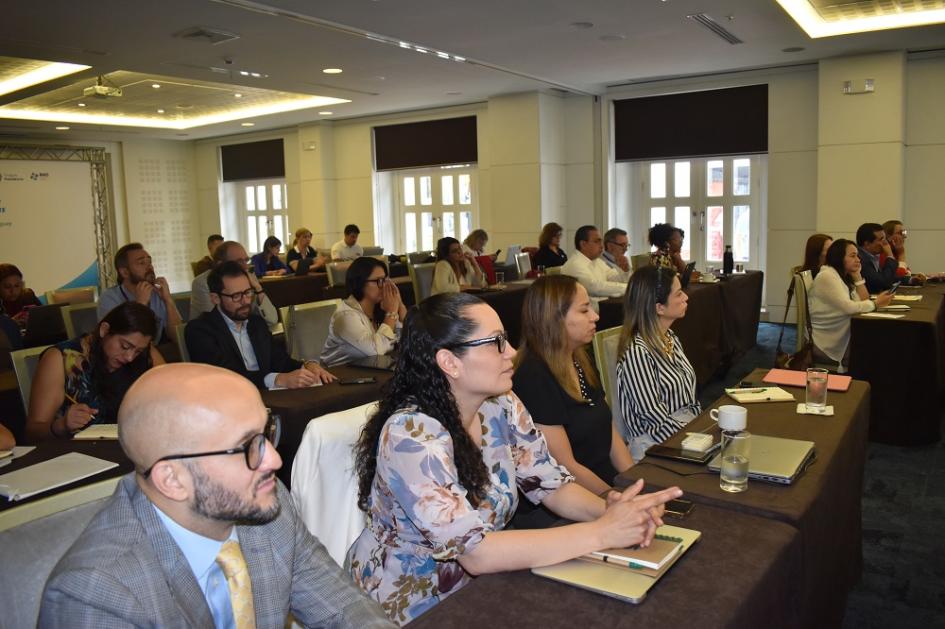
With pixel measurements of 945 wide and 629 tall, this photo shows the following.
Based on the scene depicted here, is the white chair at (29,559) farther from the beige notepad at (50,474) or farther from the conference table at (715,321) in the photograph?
the conference table at (715,321)

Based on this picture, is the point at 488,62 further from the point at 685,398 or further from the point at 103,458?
the point at 103,458

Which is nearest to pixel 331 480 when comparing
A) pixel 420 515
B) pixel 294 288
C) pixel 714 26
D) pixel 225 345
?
pixel 420 515

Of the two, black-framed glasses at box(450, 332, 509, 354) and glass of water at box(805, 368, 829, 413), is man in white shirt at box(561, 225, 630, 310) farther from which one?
black-framed glasses at box(450, 332, 509, 354)

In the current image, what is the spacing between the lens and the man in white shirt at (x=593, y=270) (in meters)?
6.74

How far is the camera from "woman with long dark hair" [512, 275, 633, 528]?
247cm

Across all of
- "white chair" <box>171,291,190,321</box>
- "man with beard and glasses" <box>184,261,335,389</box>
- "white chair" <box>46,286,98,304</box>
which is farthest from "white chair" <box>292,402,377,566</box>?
"white chair" <box>46,286,98,304</box>

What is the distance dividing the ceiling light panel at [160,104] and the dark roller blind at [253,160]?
4.29 ft

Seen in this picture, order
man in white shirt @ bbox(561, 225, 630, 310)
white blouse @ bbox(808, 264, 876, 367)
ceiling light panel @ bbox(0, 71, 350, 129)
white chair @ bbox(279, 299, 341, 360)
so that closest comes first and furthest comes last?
1. white chair @ bbox(279, 299, 341, 360)
2. white blouse @ bbox(808, 264, 876, 367)
3. man in white shirt @ bbox(561, 225, 630, 310)
4. ceiling light panel @ bbox(0, 71, 350, 129)

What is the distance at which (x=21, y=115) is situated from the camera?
36.6ft

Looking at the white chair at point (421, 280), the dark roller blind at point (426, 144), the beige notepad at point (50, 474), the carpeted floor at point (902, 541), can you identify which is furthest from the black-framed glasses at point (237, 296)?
the dark roller blind at point (426, 144)

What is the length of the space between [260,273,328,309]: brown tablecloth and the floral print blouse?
23.6 feet

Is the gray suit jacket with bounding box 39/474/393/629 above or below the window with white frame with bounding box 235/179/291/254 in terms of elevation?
below

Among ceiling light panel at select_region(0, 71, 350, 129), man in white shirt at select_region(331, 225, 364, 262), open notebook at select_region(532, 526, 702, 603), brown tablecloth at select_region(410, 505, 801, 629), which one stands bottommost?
brown tablecloth at select_region(410, 505, 801, 629)

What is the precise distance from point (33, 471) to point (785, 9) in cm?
630
